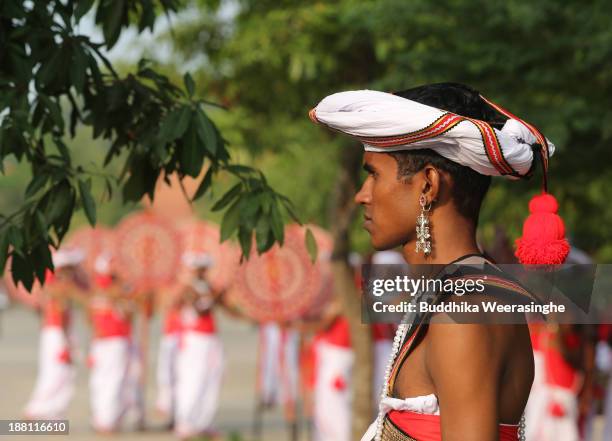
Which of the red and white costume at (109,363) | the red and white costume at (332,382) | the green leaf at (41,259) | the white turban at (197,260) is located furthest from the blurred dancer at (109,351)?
the green leaf at (41,259)

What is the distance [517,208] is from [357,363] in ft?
5.85

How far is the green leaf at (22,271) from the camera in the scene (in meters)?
3.26

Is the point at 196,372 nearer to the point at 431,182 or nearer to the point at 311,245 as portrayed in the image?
the point at 311,245

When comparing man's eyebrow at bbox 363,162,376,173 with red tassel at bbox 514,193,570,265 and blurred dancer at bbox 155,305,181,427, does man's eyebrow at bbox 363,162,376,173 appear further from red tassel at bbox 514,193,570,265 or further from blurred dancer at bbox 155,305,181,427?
blurred dancer at bbox 155,305,181,427

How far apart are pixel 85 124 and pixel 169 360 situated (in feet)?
33.8

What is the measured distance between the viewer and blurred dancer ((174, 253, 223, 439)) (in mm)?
12594

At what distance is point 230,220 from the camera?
3.42 metres

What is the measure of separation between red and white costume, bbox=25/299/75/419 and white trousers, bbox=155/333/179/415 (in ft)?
3.58

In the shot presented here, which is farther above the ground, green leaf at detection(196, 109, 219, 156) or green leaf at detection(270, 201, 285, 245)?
green leaf at detection(196, 109, 219, 156)

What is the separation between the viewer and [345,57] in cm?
864

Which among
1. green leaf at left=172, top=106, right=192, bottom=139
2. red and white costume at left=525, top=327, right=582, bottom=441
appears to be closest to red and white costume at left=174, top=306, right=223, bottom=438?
red and white costume at left=525, top=327, right=582, bottom=441

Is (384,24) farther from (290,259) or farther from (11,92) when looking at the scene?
(290,259)

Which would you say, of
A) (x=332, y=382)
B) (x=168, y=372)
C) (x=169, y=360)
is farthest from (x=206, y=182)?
(x=168, y=372)

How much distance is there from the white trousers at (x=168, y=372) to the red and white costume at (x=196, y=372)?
53cm
